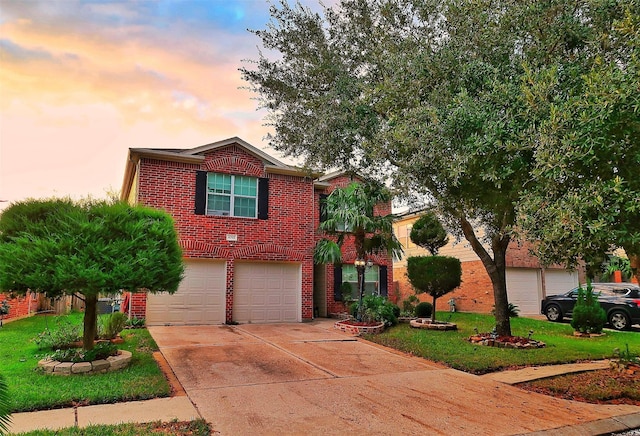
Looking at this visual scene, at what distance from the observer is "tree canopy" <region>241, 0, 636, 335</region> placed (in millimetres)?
5602

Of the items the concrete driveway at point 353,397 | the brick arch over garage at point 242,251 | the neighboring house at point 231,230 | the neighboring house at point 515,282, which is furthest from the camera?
the neighboring house at point 515,282

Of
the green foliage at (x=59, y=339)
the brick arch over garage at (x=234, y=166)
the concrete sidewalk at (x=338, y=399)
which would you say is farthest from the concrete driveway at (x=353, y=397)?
the brick arch over garage at (x=234, y=166)

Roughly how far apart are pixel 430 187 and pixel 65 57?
7.87 meters

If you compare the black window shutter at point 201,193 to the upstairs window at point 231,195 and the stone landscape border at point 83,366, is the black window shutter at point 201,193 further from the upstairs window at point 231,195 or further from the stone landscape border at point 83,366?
the stone landscape border at point 83,366

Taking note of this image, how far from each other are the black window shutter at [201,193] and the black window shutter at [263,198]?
189 centimetres

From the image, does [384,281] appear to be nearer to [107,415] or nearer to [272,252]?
[272,252]

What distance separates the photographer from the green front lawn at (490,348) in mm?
8250

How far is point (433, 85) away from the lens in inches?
274

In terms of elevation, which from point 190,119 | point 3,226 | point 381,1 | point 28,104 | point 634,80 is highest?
point 381,1

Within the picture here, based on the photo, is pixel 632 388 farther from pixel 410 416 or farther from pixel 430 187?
pixel 430 187

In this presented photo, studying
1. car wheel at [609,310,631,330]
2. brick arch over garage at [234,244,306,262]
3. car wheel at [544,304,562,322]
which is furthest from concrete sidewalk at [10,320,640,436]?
car wheel at [544,304,562,322]

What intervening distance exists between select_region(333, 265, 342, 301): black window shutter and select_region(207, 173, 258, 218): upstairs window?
14.7 ft

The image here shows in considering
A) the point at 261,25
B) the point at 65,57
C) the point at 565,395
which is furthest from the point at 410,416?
the point at 65,57

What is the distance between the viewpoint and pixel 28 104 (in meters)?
8.92
